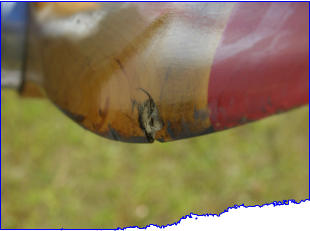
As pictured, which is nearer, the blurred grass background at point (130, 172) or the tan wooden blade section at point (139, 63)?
the tan wooden blade section at point (139, 63)

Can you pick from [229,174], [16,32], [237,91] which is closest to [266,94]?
[237,91]

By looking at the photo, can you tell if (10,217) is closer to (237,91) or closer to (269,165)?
(269,165)

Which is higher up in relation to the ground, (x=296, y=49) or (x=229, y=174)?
(x=229, y=174)

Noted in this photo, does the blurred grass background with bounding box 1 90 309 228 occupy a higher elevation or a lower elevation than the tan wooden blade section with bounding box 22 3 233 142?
higher

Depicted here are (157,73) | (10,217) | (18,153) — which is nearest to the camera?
(157,73)

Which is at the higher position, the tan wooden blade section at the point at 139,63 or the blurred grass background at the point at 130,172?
the blurred grass background at the point at 130,172
